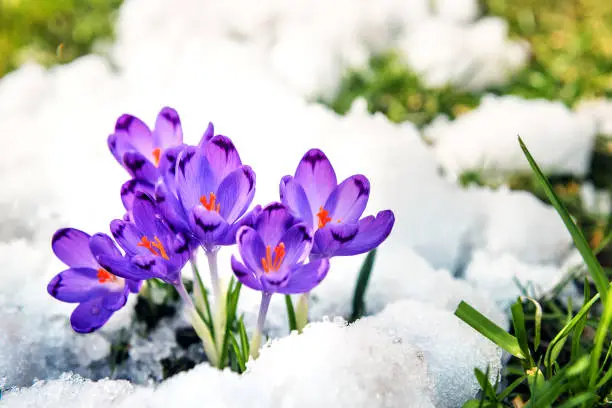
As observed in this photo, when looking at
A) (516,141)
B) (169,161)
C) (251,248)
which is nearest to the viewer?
(251,248)

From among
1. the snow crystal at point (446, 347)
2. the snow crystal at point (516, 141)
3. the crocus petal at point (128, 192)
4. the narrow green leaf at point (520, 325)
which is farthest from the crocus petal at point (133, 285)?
the snow crystal at point (516, 141)

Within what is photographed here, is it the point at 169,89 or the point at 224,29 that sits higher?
the point at 224,29

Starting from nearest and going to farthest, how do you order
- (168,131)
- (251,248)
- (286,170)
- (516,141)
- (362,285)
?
1. (251,248)
2. (168,131)
3. (362,285)
4. (286,170)
5. (516,141)

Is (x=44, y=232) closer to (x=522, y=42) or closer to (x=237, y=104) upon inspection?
(x=237, y=104)

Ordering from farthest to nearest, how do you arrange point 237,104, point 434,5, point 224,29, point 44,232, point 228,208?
point 434,5
point 224,29
point 237,104
point 44,232
point 228,208

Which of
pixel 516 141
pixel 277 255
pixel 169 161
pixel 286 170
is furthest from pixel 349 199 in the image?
pixel 516 141

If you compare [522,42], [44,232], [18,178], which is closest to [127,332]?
[44,232]

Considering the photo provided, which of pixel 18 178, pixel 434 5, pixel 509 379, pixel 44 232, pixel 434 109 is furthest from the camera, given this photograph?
pixel 434 5

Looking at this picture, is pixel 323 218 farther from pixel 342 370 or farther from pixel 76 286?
pixel 76 286
